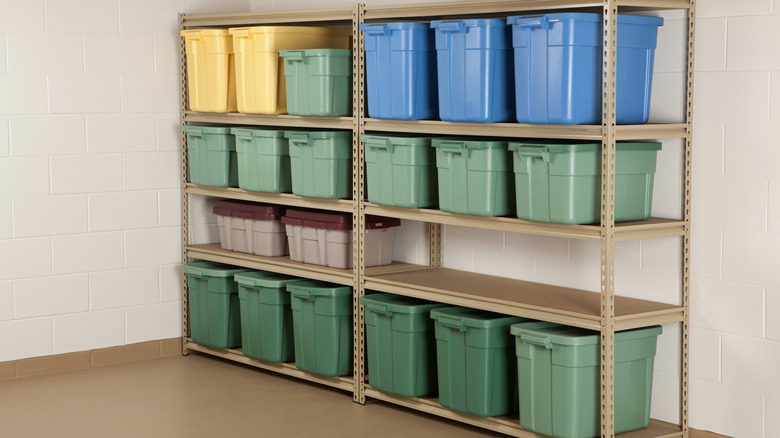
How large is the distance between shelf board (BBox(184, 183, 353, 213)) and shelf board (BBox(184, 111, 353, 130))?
44cm

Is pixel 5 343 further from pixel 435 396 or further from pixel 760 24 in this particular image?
pixel 760 24

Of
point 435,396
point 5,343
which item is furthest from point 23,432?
point 435,396

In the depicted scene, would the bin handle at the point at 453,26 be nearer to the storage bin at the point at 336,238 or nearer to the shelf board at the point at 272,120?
the shelf board at the point at 272,120

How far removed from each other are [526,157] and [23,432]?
10.0 feet

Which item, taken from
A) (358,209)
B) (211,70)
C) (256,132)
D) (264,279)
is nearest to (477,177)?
(358,209)

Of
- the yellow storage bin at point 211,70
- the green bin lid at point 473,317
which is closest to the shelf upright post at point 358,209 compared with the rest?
the green bin lid at point 473,317

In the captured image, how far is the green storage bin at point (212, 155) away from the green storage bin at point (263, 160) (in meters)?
0.17

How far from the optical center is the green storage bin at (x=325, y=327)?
6.04m

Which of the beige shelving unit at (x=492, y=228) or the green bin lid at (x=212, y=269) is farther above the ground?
the beige shelving unit at (x=492, y=228)

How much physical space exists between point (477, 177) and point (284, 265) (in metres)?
1.82

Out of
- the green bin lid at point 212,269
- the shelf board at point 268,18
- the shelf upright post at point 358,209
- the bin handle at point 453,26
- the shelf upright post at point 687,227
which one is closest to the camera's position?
the shelf upright post at point 687,227

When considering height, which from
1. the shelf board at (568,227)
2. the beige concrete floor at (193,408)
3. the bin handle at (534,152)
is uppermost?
the bin handle at (534,152)

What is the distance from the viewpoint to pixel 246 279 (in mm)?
6559

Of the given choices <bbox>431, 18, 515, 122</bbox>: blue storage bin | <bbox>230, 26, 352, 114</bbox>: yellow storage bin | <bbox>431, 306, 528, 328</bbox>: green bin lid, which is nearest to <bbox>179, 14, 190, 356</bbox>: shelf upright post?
<bbox>230, 26, 352, 114</bbox>: yellow storage bin
